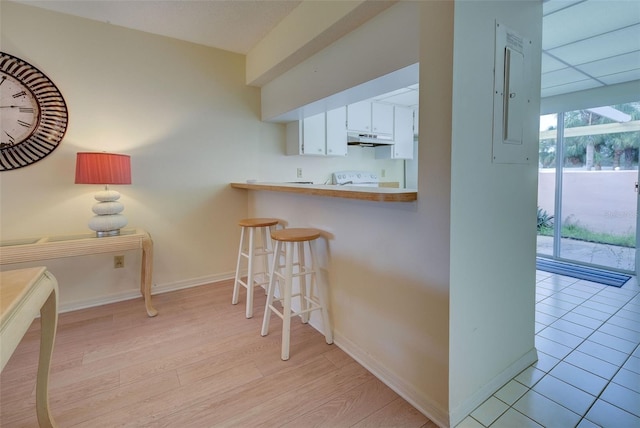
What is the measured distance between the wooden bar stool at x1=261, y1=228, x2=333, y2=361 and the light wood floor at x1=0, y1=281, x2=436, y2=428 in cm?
14

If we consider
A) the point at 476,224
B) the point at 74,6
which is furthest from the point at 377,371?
the point at 74,6

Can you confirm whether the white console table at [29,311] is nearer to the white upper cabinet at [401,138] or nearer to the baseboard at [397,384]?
the baseboard at [397,384]

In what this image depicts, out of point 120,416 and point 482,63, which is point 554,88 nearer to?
point 482,63

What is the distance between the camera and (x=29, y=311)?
1041 mm

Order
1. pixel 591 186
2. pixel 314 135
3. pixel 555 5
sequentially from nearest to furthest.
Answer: pixel 555 5 → pixel 314 135 → pixel 591 186

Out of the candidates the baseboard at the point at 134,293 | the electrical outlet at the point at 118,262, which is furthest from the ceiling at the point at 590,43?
the electrical outlet at the point at 118,262

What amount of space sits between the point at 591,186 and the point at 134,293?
5257mm

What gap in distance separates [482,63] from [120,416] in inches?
91.1

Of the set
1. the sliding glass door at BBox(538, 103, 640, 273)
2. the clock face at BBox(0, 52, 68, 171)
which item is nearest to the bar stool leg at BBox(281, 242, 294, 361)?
the clock face at BBox(0, 52, 68, 171)

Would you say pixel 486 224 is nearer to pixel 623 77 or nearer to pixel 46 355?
pixel 46 355

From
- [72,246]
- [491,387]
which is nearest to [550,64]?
[491,387]

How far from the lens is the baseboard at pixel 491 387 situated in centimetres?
142

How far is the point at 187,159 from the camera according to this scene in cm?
313

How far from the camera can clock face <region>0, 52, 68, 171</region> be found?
2.35 m
